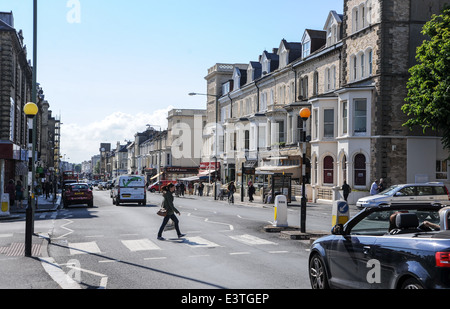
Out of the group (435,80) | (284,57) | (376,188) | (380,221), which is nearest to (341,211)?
(380,221)

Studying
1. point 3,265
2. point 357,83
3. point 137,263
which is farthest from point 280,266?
point 357,83

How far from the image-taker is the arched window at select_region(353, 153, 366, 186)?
3700cm

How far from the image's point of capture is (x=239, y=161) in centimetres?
6228

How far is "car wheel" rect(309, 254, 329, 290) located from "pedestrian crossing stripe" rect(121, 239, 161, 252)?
6573mm

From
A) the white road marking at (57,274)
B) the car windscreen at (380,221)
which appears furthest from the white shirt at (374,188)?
the car windscreen at (380,221)

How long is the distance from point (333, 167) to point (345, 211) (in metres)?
25.8

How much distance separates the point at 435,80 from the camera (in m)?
29.2

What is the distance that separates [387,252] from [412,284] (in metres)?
0.55

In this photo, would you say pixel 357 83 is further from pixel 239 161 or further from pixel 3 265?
pixel 3 265

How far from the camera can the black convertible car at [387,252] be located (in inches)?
227

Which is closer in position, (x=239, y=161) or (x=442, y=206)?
(x=442, y=206)

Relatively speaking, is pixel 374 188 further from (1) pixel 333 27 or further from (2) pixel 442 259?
(2) pixel 442 259

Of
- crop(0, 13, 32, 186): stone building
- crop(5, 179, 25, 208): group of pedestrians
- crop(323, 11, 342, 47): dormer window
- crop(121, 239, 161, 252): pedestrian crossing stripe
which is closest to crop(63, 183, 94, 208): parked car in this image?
crop(5, 179, 25, 208): group of pedestrians

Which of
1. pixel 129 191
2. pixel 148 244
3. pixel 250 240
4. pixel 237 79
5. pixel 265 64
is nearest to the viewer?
pixel 148 244
